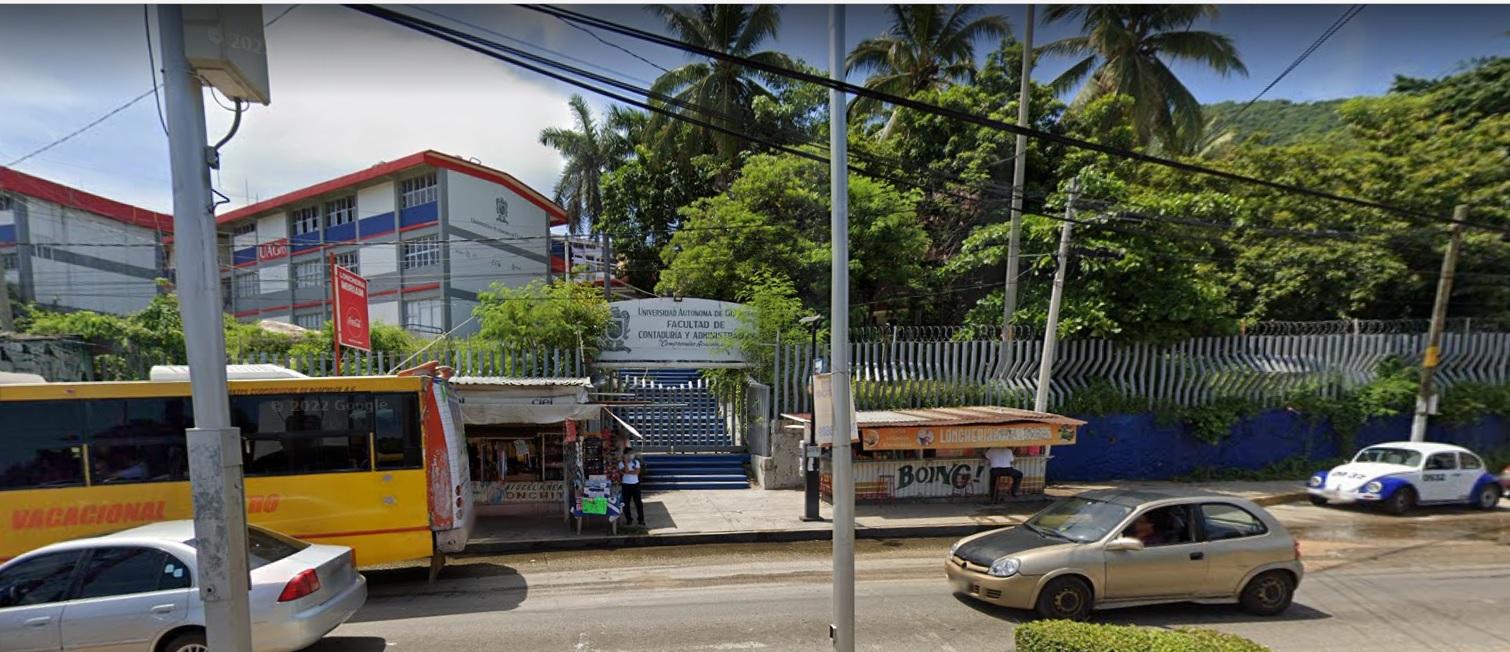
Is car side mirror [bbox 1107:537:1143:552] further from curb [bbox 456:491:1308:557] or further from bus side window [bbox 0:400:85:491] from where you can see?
bus side window [bbox 0:400:85:491]

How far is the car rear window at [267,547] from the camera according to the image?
571cm

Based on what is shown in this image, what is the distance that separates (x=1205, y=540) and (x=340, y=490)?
9.68 m

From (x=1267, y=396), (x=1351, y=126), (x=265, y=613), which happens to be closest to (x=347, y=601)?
(x=265, y=613)

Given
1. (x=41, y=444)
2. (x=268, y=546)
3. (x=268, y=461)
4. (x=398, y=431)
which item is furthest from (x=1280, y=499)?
(x=41, y=444)

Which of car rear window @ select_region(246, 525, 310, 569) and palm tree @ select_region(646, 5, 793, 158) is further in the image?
palm tree @ select_region(646, 5, 793, 158)

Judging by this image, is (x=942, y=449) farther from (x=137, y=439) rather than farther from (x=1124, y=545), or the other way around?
(x=137, y=439)

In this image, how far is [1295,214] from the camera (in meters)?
19.5

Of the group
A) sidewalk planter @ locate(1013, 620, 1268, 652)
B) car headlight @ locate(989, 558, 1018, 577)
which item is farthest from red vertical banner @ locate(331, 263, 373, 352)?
sidewalk planter @ locate(1013, 620, 1268, 652)

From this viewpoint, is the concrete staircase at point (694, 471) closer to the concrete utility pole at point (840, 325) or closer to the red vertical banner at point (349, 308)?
the red vertical banner at point (349, 308)

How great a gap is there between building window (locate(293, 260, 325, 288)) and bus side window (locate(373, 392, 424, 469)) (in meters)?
28.5

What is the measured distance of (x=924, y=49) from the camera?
2402cm

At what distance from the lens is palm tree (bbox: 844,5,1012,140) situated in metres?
23.6

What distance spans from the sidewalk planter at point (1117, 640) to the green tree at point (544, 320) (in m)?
12.3

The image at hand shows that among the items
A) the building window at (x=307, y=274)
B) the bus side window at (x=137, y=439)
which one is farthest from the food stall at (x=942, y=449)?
the building window at (x=307, y=274)
